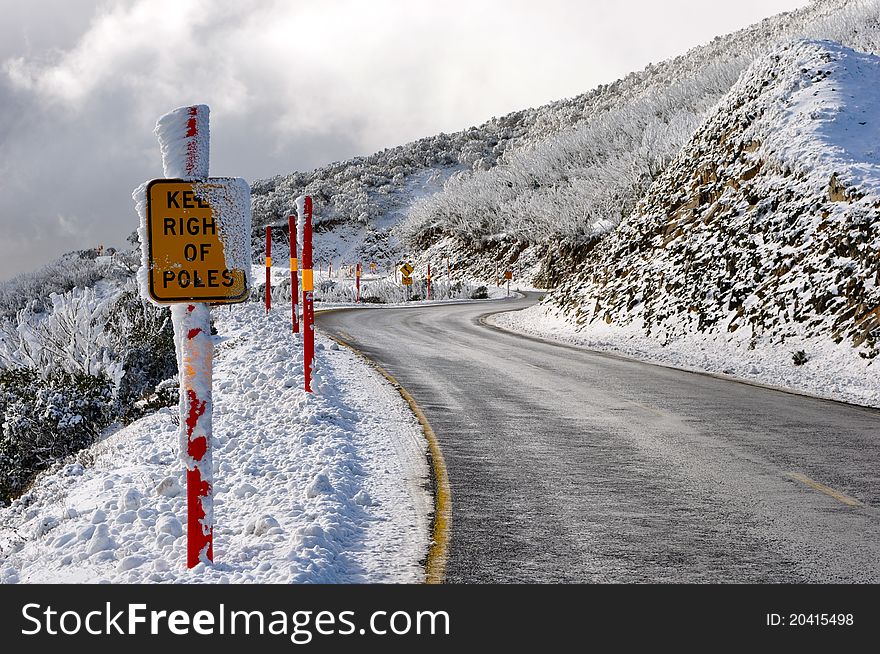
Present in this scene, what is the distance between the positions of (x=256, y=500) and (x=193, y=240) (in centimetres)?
279

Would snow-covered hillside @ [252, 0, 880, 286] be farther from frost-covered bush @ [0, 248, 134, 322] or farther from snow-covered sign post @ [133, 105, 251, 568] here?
snow-covered sign post @ [133, 105, 251, 568]

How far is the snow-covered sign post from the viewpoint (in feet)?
14.9

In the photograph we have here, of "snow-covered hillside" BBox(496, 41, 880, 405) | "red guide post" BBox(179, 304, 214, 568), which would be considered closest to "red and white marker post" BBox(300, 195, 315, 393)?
"red guide post" BBox(179, 304, 214, 568)

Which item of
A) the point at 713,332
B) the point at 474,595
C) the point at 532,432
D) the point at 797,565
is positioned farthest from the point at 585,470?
the point at 713,332

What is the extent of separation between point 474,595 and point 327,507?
190 centimetres

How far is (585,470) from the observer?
25.7ft

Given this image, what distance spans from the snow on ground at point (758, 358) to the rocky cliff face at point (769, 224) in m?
0.25

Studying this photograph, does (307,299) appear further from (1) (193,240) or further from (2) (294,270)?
(1) (193,240)

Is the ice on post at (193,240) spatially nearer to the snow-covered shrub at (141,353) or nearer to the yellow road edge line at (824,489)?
the yellow road edge line at (824,489)

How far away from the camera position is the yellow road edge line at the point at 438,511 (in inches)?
205

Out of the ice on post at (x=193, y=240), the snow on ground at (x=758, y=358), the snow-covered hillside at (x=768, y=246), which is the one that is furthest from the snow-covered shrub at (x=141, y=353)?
the snow-covered hillside at (x=768, y=246)

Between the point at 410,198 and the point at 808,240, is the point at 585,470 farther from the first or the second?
the point at 410,198

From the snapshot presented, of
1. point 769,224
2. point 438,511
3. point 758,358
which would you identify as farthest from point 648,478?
point 769,224

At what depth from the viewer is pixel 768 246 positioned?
17.9 metres
